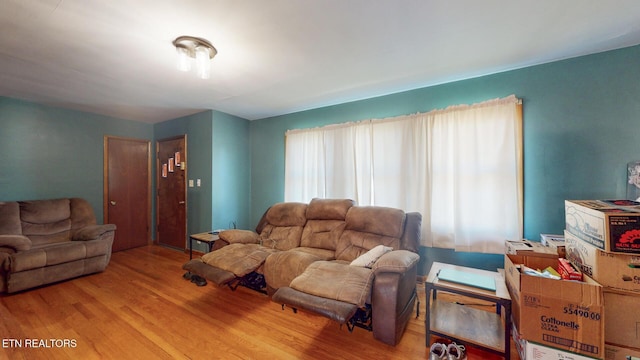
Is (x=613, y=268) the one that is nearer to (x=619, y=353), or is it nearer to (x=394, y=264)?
(x=619, y=353)

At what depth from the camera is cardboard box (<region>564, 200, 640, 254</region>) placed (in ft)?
4.50

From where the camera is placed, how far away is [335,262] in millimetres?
2410

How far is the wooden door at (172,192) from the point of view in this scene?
166 inches

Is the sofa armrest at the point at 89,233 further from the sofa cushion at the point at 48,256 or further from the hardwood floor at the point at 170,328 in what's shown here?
the hardwood floor at the point at 170,328

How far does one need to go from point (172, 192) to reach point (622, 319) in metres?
5.53

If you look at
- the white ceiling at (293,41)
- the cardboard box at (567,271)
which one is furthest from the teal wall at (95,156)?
the cardboard box at (567,271)

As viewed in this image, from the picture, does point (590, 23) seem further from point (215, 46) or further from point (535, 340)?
point (215, 46)

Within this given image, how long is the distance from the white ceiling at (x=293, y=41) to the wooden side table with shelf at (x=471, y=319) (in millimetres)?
1944

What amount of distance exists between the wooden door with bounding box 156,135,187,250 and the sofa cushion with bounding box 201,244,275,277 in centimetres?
203

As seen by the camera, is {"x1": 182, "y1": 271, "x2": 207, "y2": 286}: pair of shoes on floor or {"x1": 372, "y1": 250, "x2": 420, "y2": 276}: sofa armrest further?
{"x1": 182, "y1": 271, "x2": 207, "y2": 286}: pair of shoes on floor

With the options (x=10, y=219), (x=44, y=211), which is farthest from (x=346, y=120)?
(x=10, y=219)

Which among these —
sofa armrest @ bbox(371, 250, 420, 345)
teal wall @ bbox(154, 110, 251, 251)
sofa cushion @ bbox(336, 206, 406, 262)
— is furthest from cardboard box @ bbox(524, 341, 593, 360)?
teal wall @ bbox(154, 110, 251, 251)

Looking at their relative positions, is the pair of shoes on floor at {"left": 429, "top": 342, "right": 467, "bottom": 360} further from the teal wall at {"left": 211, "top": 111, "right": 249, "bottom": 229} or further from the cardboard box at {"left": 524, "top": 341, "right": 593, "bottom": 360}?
the teal wall at {"left": 211, "top": 111, "right": 249, "bottom": 229}

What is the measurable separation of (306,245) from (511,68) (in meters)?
2.98
